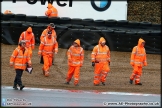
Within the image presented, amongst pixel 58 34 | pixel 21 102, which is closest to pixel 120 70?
pixel 58 34

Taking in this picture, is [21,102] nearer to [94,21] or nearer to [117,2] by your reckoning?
[94,21]

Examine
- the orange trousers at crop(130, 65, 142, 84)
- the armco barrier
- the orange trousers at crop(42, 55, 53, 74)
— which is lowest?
the orange trousers at crop(130, 65, 142, 84)

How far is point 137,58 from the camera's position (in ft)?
61.4

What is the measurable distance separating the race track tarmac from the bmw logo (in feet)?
46.3

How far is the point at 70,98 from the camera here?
14.6 meters

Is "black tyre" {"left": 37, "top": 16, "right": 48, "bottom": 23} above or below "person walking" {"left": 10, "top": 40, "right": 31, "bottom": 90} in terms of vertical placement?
above

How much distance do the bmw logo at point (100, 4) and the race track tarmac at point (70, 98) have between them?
46.3 ft

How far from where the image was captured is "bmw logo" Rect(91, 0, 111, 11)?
30.1 metres

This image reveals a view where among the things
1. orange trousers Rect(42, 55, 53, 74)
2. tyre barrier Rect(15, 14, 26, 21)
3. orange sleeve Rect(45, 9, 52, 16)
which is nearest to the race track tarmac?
orange trousers Rect(42, 55, 53, 74)

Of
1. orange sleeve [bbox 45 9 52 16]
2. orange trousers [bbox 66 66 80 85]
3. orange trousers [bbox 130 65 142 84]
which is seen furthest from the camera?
orange sleeve [bbox 45 9 52 16]

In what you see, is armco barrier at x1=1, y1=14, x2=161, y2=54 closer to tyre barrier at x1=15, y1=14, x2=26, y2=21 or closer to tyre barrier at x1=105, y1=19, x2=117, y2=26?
tyre barrier at x1=15, y1=14, x2=26, y2=21

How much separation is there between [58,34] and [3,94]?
10.8 meters

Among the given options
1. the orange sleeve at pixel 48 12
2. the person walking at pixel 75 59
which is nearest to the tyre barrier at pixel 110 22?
the orange sleeve at pixel 48 12

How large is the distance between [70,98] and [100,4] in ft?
52.9
